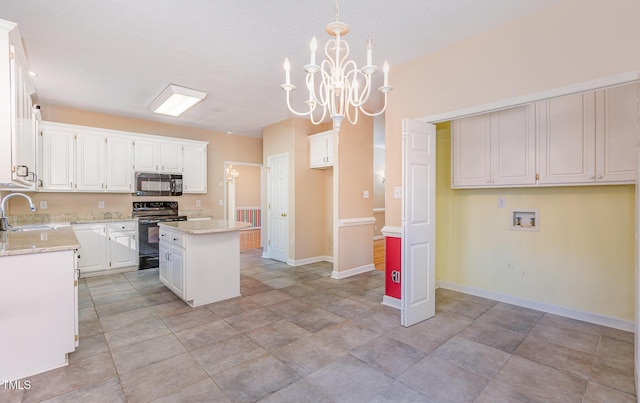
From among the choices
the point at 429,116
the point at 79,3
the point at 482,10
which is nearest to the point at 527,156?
the point at 429,116

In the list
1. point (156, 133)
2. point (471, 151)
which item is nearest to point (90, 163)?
point (156, 133)

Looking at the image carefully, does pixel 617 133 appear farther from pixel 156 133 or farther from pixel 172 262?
pixel 156 133

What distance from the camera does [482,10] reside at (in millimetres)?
2396

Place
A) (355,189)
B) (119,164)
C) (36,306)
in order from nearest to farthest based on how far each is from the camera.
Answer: (36,306) < (355,189) < (119,164)

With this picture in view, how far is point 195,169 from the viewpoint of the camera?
5.87 meters

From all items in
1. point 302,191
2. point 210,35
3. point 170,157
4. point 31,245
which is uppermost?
point 210,35

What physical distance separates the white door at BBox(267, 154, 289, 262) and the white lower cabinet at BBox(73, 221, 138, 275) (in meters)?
2.38

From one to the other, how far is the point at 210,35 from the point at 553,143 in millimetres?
3580

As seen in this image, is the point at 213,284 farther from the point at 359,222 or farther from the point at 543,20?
the point at 543,20

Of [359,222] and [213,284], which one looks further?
[359,222]

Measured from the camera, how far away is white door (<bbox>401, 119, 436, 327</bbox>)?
289 centimetres

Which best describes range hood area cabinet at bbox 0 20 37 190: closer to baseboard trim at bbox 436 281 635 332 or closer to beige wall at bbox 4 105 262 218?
Result: beige wall at bbox 4 105 262 218

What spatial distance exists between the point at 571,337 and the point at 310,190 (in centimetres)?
416

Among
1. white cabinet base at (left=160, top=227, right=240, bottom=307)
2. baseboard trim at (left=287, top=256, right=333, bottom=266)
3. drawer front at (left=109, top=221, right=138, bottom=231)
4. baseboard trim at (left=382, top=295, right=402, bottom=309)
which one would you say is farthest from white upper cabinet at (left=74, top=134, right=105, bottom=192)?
baseboard trim at (left=382, top=295, right=402, bottom=309)
